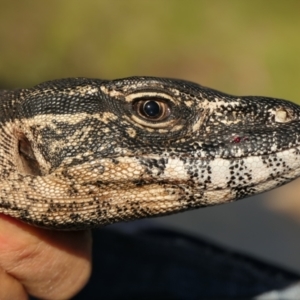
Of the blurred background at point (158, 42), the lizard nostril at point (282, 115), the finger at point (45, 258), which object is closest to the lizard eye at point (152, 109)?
the lizard nostril at point (282, 115)

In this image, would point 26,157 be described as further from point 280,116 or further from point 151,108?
point 280,116

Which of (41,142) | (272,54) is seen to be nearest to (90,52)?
(272,54)

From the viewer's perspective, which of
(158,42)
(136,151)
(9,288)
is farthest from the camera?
(158,42)

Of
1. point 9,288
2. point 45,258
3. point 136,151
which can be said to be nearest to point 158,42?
point 45,258

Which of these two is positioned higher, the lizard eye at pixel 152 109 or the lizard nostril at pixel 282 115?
the lizard nostril at pixel 282 115

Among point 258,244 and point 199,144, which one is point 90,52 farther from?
point 199,144

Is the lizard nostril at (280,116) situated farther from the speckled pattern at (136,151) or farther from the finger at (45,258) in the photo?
the finger at (45,258)

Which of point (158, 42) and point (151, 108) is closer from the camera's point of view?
point (151, 108)
